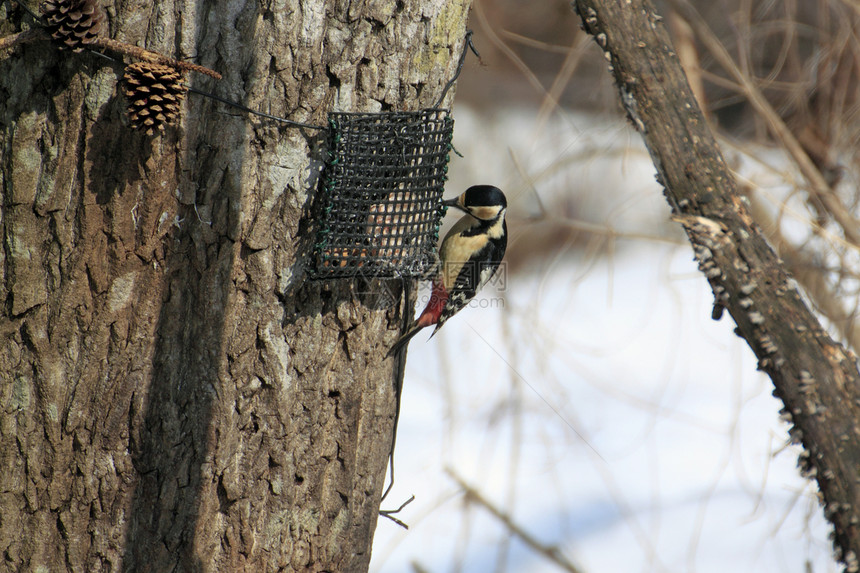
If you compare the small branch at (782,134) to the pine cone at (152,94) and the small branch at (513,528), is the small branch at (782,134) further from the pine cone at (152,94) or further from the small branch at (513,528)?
the pine cone at (152,94)

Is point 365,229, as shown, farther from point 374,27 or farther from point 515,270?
point 515,270

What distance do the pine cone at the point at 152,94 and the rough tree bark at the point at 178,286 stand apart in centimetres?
6

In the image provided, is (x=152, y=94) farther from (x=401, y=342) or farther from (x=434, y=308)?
(x=434, y=308)

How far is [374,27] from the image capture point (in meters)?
1.51

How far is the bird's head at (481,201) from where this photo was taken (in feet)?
7.92

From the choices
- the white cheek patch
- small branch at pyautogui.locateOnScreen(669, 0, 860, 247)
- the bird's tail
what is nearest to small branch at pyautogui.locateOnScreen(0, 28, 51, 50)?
the bird's tail

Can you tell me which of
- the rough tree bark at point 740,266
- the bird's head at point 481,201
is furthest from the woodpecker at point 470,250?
the rough tree bark at point 740,266

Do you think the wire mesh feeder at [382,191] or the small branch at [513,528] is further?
the small branch at [513,528]

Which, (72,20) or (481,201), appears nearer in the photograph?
(72,20)

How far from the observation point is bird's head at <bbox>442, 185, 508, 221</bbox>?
2.41 m

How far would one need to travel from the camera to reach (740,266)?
1192mm

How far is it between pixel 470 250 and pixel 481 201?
258mm

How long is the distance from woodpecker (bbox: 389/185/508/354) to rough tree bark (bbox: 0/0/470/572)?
2.73 ft

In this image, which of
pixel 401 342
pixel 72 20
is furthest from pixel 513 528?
pixel 72 20
